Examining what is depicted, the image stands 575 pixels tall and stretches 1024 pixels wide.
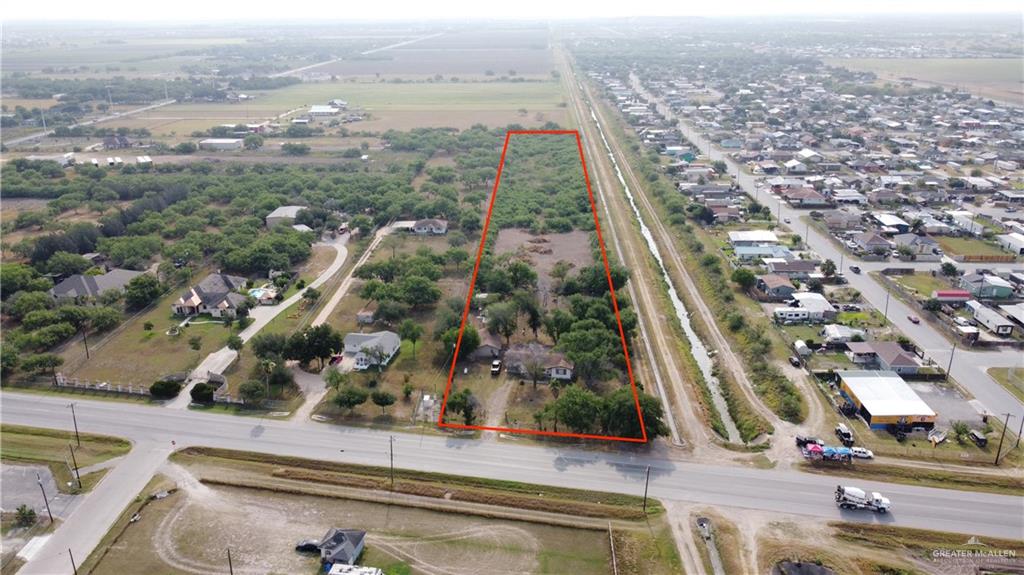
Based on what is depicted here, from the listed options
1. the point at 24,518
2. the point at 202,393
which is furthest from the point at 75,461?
the point at 202,393

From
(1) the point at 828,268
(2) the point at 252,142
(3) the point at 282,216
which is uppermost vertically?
(2) the point at 252,142

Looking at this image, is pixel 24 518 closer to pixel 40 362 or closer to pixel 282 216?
pixel 40 362

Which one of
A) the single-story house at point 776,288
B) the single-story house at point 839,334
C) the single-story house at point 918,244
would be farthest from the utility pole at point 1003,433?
the single-story house at point 918,244

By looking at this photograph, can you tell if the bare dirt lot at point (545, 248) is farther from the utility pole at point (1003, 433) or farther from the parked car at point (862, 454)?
the utility pole at point (1003, 433)

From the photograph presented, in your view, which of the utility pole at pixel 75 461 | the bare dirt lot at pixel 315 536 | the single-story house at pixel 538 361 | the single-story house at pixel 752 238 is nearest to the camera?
the bare dirt lot at pixel 315 536

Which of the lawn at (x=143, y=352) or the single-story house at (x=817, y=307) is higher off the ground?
the single-story house at (x=817, y=307)
